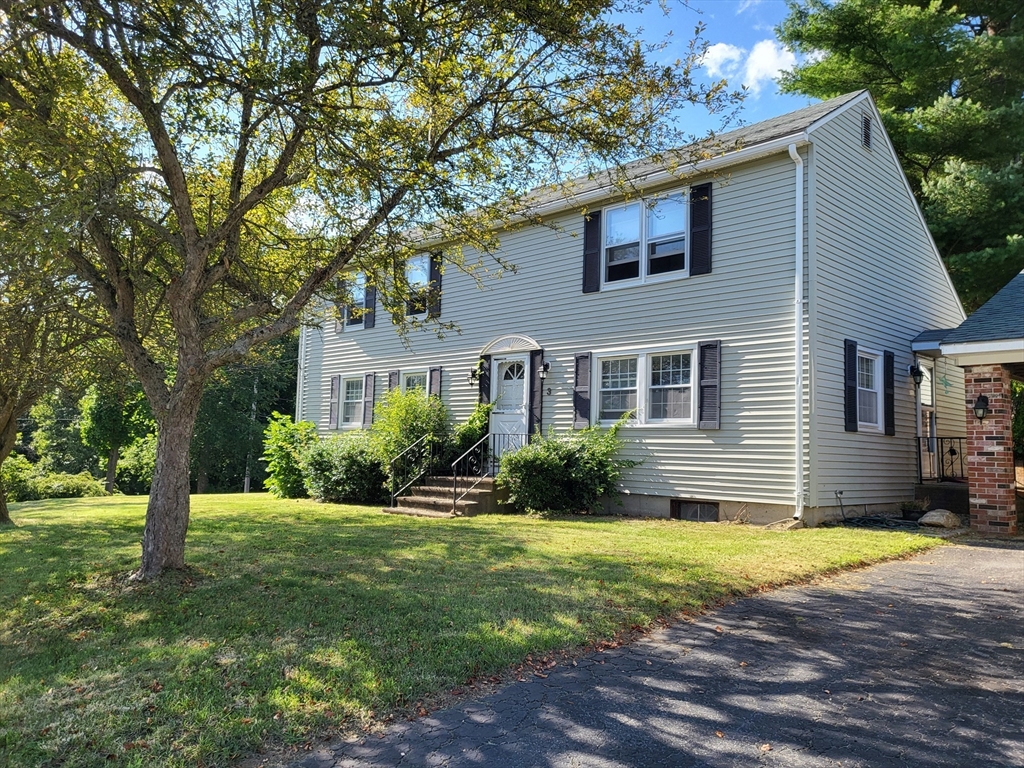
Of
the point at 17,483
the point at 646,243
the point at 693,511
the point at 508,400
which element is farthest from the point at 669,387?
the point at 17,483

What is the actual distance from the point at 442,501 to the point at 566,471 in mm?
2211

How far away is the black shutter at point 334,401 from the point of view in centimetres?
1736

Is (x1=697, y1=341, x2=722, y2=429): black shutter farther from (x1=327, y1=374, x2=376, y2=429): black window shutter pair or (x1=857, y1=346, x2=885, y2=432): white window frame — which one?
(x1=327, y1=374, x2=376, y2=429): black window shutter pair

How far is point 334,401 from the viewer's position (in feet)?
57.4

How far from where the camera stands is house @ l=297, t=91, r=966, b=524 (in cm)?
999

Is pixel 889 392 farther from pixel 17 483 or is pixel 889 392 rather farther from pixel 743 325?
pixel 17 483

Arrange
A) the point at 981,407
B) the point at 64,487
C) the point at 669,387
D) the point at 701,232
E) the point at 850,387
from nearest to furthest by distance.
→ the point at 981,407 → the point at 850,387 → the point at 701,232 → the point at 669,387 → the point at 64,487

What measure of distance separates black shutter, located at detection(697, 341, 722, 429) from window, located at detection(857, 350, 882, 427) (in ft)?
8.04

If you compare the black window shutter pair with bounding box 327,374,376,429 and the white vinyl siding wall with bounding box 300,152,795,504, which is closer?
the white vinyl siding wall with bounding box 300,152,795,504

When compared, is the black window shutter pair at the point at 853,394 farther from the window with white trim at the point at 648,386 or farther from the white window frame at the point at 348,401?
the white window frame at the point at 348,401

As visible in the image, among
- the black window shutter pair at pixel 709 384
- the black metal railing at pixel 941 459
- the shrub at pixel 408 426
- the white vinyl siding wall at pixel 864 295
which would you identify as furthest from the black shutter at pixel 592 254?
the black metal railing at pixel 941 459

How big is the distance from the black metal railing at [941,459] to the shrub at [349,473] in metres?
10.4

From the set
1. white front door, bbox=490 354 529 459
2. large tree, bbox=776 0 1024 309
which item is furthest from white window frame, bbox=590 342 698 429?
large tree, bbox=776 0 1024 309

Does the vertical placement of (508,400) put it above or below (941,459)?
above
